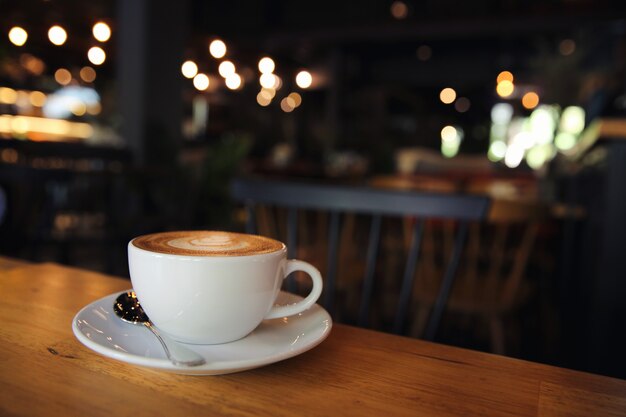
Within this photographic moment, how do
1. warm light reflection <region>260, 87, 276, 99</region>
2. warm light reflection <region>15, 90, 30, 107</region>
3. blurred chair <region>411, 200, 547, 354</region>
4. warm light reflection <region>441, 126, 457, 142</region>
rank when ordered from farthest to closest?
warm light reflection <region>441, 126, 457, 142</region>, warm light reflection <region>260, 87, 276, 99</region>, warm light reflection <region>15, 90, 30, 107</region>, blurred chair <region>411, 200, 547, 354</region>

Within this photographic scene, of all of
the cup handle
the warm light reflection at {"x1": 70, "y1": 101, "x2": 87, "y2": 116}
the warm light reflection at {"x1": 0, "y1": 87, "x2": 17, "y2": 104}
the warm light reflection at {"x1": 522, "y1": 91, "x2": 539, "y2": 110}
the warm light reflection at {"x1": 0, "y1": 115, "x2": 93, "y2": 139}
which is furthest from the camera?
the warm light reflection at {"x1": 522, "y1": 91, "x2": 539, "y2": 110}

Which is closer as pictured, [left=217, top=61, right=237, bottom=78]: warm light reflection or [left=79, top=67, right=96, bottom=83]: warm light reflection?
[left=217, top=61, right=237, bottom=78]: warm light reflection

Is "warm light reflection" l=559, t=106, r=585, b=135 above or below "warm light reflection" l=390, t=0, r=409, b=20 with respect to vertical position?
below

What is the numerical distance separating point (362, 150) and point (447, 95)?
2.83 meters

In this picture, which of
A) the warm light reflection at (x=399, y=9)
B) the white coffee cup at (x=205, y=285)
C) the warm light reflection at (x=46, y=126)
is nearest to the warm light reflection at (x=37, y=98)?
the warm light reflection at (x=46, y=126)

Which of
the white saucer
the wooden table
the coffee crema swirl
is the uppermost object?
the coffee crema swirl

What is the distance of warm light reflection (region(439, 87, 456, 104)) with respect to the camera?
40.7ft

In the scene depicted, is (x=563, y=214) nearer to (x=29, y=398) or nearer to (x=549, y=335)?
(x=549, y=335)

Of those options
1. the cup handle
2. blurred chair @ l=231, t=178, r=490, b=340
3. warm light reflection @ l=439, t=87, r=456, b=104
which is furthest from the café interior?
the cup handle

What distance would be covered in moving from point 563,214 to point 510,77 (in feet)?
23.9

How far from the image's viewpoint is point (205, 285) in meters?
0.47

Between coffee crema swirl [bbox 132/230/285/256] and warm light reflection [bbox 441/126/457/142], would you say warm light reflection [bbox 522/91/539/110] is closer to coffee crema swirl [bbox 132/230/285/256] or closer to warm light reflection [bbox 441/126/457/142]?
warm light reflection [bbox 441/126/457/142]

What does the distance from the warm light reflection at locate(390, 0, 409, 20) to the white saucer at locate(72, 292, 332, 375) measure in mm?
9541

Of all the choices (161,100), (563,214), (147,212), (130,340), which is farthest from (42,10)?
(130,340)
